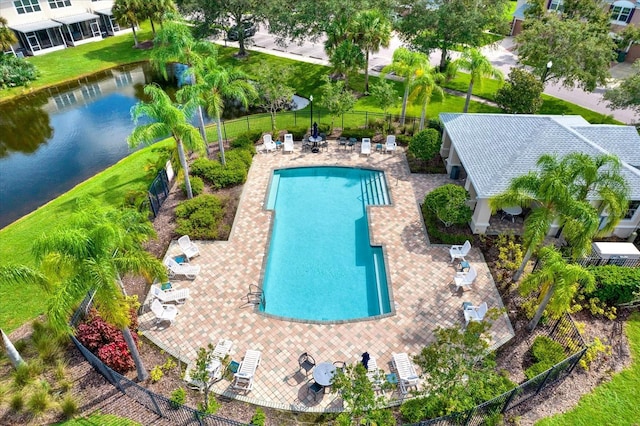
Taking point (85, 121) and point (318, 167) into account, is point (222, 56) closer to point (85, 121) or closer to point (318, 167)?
point (85, 121)

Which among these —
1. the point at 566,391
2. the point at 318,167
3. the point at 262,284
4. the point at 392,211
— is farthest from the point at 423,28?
the point at 566,391

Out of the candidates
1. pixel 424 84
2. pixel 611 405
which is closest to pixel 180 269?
pixel 611 405

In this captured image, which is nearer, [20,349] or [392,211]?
[20,349]

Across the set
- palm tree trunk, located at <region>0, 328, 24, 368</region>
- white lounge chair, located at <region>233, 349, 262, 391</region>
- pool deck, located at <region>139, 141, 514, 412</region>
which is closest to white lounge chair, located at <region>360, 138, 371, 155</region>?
pool deck, located at <region>139, 141, 514, 412</region>

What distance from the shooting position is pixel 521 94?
1158 inches

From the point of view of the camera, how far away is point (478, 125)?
24.6 m

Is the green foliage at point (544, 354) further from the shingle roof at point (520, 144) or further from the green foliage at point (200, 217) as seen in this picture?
the green foliage at point (200, 217)

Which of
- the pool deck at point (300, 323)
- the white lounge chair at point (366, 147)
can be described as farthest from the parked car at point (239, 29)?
the pool deck at point (300, 323)

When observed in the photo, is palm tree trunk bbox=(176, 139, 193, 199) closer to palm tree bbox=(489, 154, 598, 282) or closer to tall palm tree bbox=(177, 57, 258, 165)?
tall palm tree bbox=(177, 57, 258, 165)

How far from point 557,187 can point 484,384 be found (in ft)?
25.5

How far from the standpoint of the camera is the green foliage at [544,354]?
1431cm

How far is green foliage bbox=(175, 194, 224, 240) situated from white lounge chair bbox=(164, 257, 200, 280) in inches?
93.7

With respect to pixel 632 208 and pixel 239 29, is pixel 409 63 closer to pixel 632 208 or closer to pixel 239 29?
pixel 632 208

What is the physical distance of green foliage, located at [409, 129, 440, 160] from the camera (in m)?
25.4
